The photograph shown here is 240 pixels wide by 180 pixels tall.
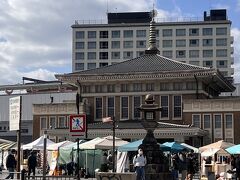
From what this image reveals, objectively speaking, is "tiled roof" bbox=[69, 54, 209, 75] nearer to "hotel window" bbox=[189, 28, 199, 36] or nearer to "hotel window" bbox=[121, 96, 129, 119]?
"hotel window" bbox=[121, 96, 129, 119]

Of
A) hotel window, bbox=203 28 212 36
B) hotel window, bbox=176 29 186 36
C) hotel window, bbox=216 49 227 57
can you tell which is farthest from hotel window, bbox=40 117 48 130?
hotel window, bbox=216 49 227 57

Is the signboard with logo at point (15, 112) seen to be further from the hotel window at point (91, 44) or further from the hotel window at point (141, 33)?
the hotel window at point (91, 44)

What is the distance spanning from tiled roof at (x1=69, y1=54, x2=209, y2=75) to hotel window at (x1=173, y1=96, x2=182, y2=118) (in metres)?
2.77

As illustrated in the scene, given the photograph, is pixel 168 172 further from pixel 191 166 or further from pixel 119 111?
pixel 119 111

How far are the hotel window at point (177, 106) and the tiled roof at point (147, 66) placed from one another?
9.09 feet

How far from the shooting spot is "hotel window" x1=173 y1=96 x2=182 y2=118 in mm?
56844

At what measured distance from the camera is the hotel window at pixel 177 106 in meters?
56.8

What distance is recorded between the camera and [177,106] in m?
57.0

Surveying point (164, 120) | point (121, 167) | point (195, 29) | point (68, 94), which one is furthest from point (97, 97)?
point (195, 29)

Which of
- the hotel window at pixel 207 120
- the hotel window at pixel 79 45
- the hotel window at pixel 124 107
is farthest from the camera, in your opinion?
the hotel window at pixel 79 45

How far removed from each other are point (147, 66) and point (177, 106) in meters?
5.16

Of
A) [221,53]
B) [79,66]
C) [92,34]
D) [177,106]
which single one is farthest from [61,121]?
[79,66]

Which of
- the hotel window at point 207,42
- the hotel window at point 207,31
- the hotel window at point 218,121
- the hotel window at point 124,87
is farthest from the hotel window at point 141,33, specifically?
the hotel window at point 218,121

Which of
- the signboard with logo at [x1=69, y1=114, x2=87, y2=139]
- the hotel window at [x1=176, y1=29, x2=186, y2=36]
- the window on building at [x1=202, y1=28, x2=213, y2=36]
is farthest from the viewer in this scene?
the hotel window at [x1=176, y1=29, x2=186, y2=36]
